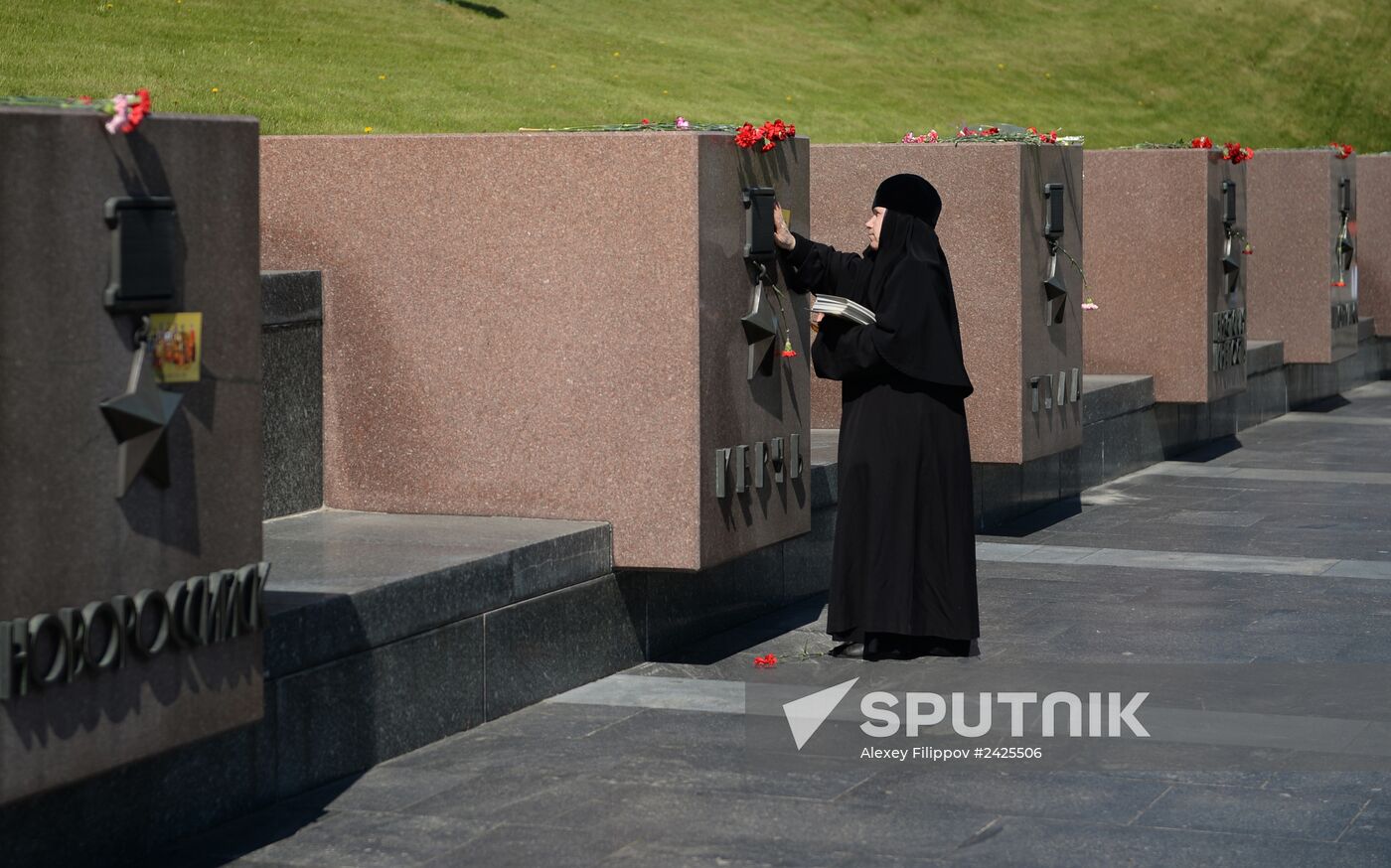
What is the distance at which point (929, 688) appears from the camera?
7.83m

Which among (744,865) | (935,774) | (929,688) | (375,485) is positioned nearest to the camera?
(744,865)

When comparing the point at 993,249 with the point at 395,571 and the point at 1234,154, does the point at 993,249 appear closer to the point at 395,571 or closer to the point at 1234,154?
the point at 1234,154

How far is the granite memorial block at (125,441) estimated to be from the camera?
16.1 feet

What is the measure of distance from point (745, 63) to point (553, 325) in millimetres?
23086

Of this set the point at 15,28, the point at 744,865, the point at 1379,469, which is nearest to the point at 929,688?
the point at 744,865

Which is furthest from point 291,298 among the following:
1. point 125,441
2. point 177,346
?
point 125,441

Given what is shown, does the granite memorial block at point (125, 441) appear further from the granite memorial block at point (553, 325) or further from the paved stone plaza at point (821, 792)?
the granite memorial block at point (553, 325)

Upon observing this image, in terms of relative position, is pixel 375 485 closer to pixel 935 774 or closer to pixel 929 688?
pixel 929 688

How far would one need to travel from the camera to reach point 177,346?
5.39 meters

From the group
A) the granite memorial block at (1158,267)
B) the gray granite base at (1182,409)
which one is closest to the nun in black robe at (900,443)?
the gray granite base at (1182,409)

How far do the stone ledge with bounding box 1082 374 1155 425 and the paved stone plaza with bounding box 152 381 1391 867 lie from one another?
3705 mm

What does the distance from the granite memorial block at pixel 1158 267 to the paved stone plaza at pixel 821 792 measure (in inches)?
187

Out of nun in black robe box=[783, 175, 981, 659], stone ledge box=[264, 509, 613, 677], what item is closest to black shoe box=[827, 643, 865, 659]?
nun in black robe box=[783, 175, 981, 659]

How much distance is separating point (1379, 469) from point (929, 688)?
7837mm
